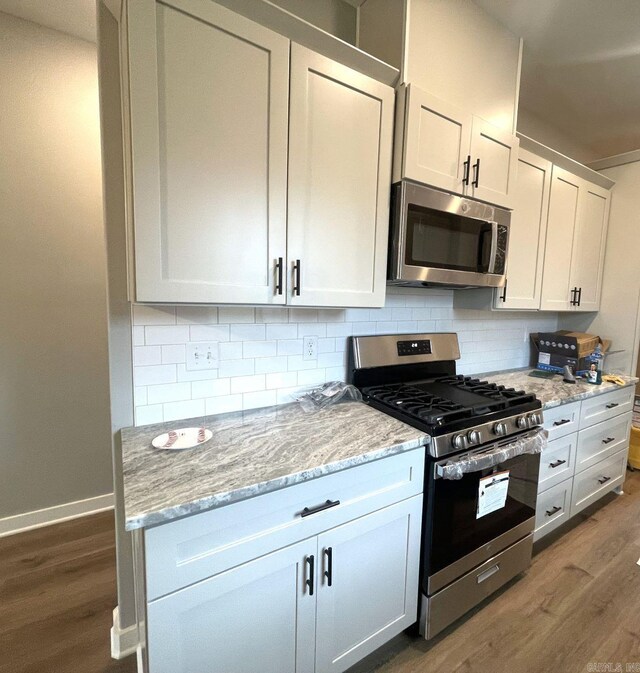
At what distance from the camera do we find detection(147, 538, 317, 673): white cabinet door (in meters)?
0.88

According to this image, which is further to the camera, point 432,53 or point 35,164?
point 35,164

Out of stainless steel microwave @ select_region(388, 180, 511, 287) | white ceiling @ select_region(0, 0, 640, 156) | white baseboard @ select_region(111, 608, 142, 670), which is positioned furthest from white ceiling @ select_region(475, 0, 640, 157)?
white baseboard @ select_region(111, 608, 142, 670)

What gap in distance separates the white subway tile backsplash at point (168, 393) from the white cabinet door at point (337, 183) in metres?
0.59

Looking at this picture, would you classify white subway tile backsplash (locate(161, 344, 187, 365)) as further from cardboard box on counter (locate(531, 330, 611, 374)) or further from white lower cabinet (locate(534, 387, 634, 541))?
cardboard box on counter (locate(531, 330, 611, 374))

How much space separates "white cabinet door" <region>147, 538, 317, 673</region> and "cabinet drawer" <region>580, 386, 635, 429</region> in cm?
201

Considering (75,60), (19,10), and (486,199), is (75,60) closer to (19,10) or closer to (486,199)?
(19,10)

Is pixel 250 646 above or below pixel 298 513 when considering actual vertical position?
below

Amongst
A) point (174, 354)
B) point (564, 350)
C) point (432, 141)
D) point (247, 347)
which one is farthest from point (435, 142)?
point (564, 350)

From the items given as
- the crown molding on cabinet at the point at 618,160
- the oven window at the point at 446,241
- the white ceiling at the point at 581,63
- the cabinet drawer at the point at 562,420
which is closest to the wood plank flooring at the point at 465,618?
the cabinet drawer at the point at 562,420

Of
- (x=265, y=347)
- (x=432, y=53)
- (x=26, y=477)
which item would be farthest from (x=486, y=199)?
(x=26, y=477)

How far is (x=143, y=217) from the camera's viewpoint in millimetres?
1036

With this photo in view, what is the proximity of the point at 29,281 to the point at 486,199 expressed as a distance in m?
2.60

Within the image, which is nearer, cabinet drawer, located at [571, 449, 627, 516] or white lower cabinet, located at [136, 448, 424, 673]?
white lower cabinet, located at [136, 448, 424, 673]

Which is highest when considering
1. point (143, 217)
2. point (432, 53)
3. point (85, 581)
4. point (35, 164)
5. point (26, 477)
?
point (432, 53)
